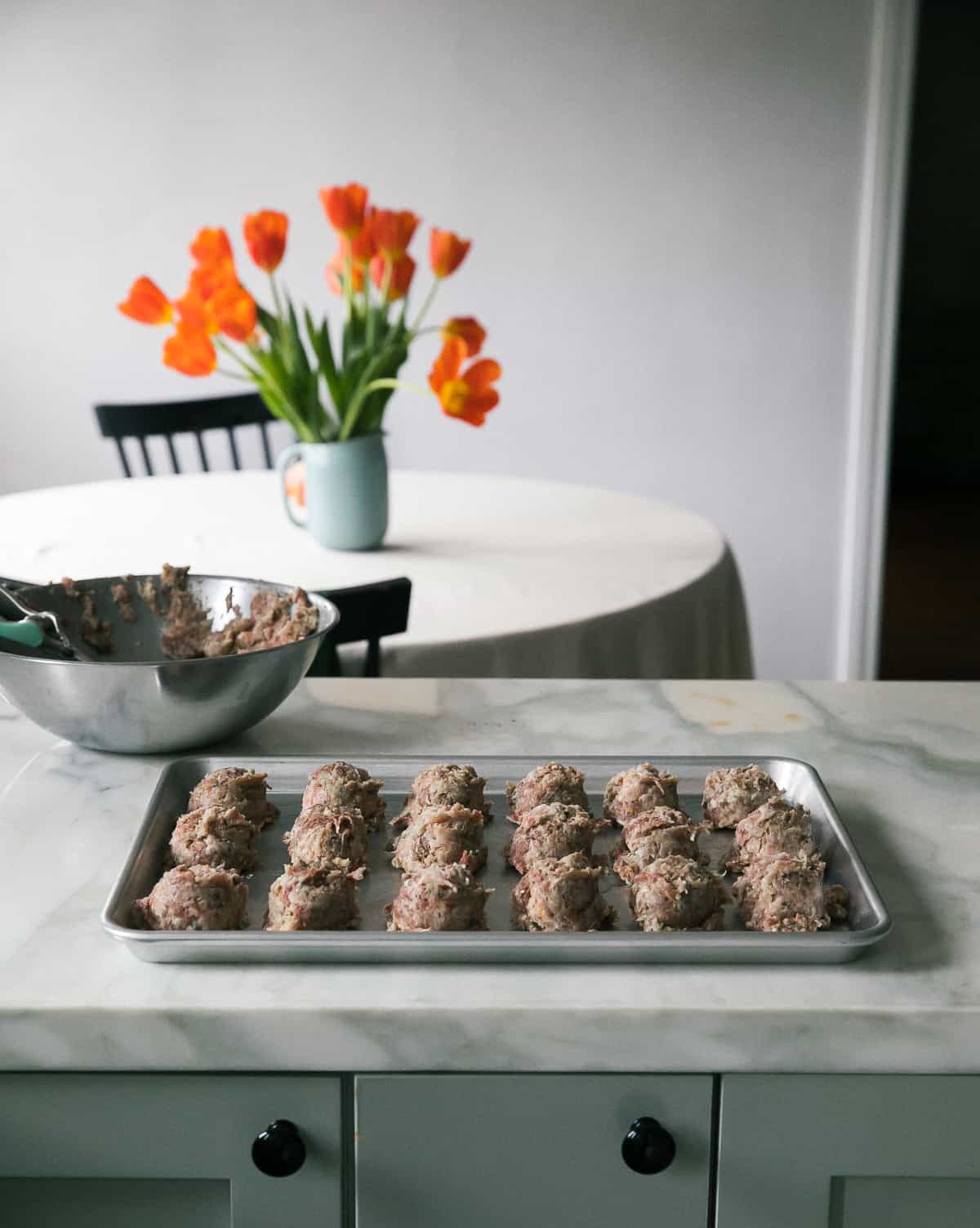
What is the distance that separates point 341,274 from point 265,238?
154 millimetres

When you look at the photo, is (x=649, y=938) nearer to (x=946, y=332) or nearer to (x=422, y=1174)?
(x=422, y=1174)

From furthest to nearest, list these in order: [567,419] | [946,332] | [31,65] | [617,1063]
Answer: [946,332], [567,419], [31,65], [617,1063]

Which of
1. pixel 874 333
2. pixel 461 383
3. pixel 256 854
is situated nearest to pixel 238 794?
pixel 256 854

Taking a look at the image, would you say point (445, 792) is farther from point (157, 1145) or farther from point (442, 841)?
point (157, 1145)

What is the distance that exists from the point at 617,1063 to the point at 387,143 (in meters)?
3.25

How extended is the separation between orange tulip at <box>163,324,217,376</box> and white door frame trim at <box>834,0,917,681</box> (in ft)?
7.57

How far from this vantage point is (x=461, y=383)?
2.00 meters

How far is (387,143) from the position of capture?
368 cm

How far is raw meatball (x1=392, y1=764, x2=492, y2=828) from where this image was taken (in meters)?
1.00

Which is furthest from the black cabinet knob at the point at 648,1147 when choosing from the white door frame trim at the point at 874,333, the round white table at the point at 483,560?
the white door frame trim at the point at 874,333

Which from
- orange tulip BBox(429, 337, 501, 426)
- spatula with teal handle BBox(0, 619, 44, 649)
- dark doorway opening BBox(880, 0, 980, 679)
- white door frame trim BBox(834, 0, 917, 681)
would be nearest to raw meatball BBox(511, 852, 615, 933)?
spatula with teal handle BBox(0, 619, 44, 649)

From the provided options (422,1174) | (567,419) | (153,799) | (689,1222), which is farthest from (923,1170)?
(567,419)

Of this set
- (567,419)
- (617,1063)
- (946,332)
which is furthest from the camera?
(946,332)

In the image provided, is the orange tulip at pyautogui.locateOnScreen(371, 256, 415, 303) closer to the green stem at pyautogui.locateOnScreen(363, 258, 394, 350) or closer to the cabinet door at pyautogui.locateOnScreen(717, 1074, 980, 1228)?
the green stem at pyautogui.locateOnScreen(363, 258, 394, 350)
